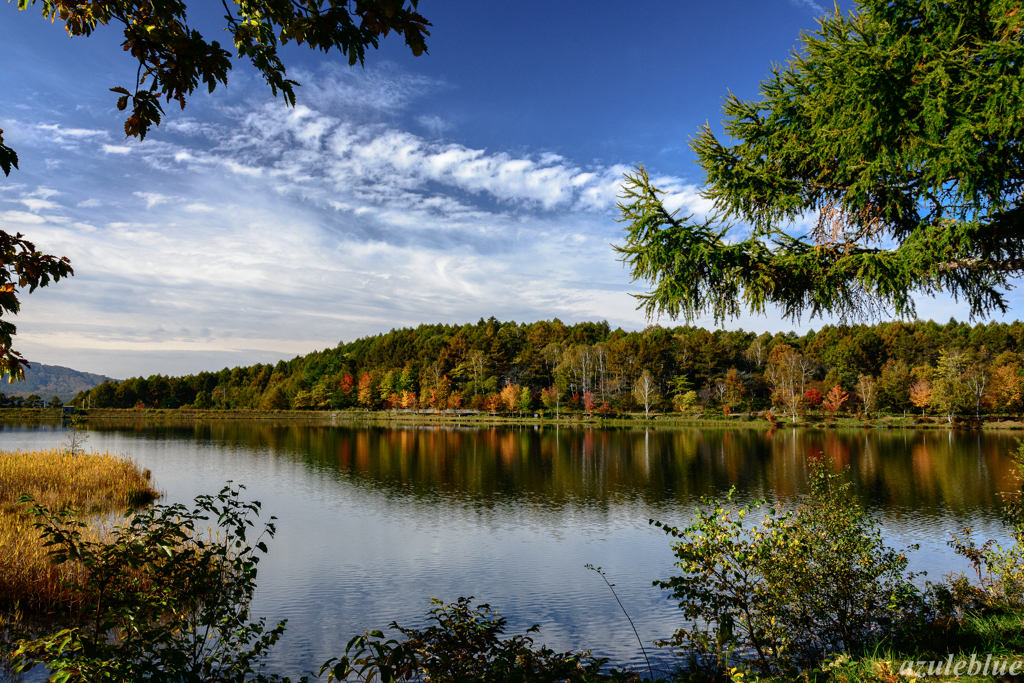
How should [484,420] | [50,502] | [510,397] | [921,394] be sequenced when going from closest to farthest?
[50,502] < [921,394] < [484,420] < [510,397]

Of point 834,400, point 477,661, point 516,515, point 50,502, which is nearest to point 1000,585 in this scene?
point 477,661

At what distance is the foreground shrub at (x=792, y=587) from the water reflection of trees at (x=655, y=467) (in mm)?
9249

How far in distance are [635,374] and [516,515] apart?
7722 centimetres

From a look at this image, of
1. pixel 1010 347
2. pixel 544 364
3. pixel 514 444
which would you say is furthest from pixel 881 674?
pixel 1010 347

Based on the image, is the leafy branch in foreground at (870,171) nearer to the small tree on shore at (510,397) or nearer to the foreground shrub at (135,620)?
the foreground shrub at (135,620)

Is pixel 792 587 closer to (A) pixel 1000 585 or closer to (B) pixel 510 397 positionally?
(A) pixel 1000 585

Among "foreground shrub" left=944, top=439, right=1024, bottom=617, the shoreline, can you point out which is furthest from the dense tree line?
"foreground shrub" left=944, top=439, right=1024, bottom=617

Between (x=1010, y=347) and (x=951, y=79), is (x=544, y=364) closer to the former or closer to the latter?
(x=1010, y=347)

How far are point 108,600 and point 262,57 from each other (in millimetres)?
5888

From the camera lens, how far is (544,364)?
104625 mm

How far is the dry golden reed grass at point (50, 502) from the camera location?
9.62 meters

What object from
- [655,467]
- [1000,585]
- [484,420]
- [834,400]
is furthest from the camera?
[484,420]

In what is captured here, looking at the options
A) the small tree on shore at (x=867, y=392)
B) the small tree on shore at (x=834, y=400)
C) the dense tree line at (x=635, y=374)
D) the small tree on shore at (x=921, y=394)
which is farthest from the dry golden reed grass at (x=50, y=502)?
the small tree on shore at (x=921, y=394)

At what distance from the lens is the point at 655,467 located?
31938 mm
